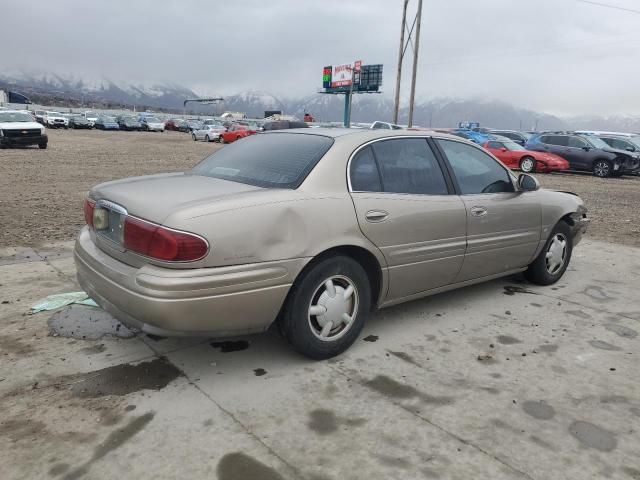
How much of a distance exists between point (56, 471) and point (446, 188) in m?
3.09

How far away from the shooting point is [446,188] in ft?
13.3

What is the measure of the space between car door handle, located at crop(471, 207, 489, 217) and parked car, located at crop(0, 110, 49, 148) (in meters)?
21.0

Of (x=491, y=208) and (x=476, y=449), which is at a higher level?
(x=491, y=208)

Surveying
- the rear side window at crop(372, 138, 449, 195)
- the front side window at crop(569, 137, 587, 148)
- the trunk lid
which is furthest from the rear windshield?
the front side window at crop(569, 137, 587, 148)

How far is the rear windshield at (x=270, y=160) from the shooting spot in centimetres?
340

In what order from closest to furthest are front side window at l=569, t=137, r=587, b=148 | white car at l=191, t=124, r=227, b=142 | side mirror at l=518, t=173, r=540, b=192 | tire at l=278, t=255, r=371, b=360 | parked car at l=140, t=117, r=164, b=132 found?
tire at l=278, t=255, r=371, b=360
side mirror at l=518, t=173, r=540, b=192
front side window at l=569, t=137, r=587, b=148
white car at l=191, t=124, r=227, b=142
parked car at l=140, t=117, r=164, b=132

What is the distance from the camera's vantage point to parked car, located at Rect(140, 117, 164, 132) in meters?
57.1

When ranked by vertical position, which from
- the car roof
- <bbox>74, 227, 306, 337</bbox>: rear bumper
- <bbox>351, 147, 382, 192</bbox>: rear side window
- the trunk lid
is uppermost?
the car roof

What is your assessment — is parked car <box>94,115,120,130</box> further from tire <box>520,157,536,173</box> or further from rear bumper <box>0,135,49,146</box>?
tire <box>520,157,536,173</box>

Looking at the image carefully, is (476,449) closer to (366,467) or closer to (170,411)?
(366,467)

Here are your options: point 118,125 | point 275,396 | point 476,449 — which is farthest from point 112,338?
point 118,125

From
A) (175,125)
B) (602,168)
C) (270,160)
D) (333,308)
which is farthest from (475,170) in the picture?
(175,125)

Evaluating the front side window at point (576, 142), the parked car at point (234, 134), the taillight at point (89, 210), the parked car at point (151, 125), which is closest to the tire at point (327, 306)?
the taillight at point (89, 210)

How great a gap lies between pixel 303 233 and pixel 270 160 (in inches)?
31.6
